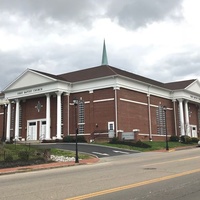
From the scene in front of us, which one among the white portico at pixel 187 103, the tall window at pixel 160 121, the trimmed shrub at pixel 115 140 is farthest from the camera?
Result: the white portico at pixel 187 103

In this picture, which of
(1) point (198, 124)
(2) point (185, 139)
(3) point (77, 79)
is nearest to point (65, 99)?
(3) point (77, 79)

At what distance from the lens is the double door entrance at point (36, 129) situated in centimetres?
4831

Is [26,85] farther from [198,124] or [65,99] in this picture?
[198,124]

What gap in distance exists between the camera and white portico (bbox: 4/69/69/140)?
4559 centimetres

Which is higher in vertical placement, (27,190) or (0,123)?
(0,123)

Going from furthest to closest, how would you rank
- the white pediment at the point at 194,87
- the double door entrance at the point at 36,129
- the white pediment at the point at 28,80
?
the white pediment at the point at 194,87
the double door entrance at the point at 36,129
the white pediment at the point at 28,80

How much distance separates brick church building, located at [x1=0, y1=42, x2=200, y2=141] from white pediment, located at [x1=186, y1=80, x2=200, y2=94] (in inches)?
37.6

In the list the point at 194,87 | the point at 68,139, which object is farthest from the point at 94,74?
the point at 194,87

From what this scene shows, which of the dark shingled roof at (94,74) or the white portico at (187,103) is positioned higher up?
the dark shingled roof at (94,74)

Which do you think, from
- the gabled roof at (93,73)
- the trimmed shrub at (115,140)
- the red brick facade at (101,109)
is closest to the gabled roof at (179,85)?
the red brick facade at (101,109)

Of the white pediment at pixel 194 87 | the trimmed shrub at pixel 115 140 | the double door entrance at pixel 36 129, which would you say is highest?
the white pediment at pixel 194 87

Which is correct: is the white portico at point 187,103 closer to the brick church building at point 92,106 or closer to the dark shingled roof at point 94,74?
the brick church building at point 92,106

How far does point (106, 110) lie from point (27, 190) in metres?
32.9

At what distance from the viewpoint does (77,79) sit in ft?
157
